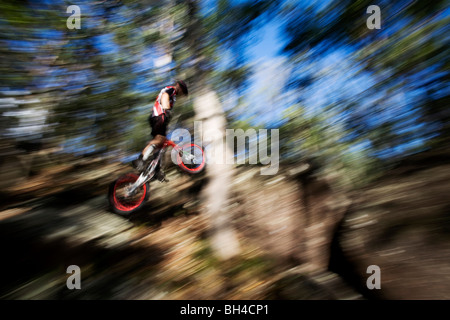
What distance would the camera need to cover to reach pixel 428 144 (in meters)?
2.18

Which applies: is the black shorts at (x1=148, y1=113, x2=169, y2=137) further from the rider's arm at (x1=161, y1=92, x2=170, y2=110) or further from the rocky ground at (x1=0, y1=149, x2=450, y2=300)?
the rocky ground at (x1=0, y1=149, x2=450, y2=300)

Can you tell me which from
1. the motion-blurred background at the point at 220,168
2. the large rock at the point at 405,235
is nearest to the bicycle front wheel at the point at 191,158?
the motion-blurred background at the point at 220,168

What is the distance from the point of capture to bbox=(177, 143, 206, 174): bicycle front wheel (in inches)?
130

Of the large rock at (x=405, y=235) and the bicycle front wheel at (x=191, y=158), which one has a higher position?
the bicycle front wheel at (x=191, y=158)

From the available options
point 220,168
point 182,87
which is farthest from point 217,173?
point 182,87

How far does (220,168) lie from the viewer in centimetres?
295

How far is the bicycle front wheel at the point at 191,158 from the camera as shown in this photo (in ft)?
10.9

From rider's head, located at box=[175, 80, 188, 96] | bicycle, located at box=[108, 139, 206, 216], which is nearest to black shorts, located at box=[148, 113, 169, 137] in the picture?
bicycle, located at box=[108, 139, 206, 216]

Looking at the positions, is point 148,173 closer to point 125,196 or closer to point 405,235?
point 125,196

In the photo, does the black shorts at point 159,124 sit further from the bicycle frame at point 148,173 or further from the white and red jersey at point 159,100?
the bicycle frame at point 148,173

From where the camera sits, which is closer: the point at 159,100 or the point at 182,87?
the point at 159,100

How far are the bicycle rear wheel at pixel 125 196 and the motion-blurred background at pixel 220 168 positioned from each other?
0.17 meters

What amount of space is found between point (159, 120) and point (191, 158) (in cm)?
80

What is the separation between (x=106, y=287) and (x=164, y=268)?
600 millimetres
